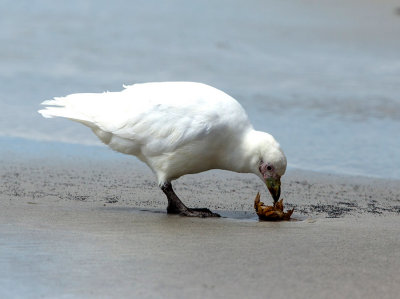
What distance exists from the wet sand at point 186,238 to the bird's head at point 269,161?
0.31 m

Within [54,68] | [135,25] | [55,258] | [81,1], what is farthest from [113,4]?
[55,258]

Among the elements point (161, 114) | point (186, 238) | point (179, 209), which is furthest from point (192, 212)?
point (186, 238)

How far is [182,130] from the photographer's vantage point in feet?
19.8

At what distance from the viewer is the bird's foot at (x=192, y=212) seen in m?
6.05

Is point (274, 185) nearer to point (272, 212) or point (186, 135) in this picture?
point (272, 212)

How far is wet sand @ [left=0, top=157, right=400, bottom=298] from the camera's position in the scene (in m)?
4.02

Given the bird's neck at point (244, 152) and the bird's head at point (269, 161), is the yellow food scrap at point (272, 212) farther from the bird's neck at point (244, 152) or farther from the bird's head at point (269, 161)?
the bird's neck at point (244, 152)

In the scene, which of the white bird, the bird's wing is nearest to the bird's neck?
the white bird

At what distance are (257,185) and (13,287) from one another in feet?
12.7

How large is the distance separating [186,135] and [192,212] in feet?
1.85

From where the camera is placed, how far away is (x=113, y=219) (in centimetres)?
561

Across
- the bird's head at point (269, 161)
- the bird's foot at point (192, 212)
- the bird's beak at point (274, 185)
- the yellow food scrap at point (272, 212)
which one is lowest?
the bird's foot at point (192, 212)

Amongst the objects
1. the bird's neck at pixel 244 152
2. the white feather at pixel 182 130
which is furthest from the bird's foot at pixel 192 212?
the bird's neck at pixel 244 152

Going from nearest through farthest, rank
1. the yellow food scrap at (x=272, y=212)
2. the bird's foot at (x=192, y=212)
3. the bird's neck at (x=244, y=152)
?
the yellow food scrap at (x=272, y=212) < the bird's foot at (x=192, y=212) < the bird's neck at (x=244, y=152)
